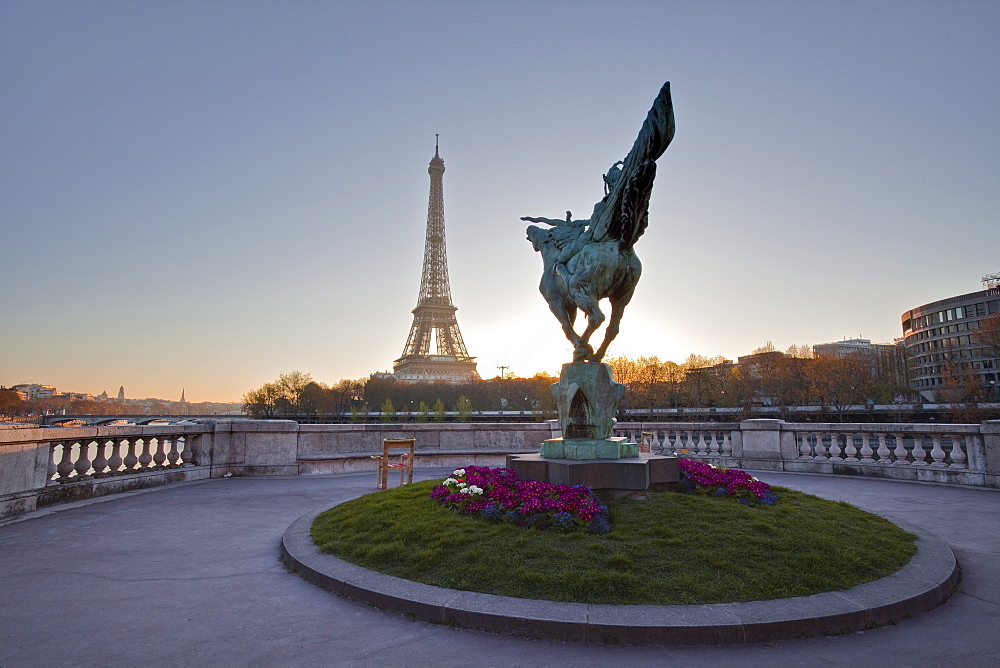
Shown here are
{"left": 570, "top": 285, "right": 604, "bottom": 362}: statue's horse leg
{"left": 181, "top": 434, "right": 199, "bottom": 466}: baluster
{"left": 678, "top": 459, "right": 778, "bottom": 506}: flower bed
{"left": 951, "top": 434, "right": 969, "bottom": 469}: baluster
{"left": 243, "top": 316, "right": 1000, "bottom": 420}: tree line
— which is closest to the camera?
{"left": 678, "top": 459, "right": 778, "bottom": 506}: flower bed

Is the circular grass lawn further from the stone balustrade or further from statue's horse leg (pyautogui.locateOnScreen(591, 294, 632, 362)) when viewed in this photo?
the stone balustrade

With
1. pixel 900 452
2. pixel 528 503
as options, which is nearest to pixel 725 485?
pixel 528 503

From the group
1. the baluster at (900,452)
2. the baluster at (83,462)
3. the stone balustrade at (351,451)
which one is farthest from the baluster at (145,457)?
the baluster at (900,452)

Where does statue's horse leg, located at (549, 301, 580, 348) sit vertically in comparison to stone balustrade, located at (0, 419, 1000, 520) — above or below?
above

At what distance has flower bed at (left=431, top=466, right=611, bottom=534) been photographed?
6.44 metres

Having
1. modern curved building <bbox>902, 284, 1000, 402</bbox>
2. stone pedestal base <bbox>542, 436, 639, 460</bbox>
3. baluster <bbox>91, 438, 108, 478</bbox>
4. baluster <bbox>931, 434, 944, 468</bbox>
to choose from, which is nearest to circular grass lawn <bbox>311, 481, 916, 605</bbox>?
stone pedestal base <bbox>542, 436, 639, 460</bbox>

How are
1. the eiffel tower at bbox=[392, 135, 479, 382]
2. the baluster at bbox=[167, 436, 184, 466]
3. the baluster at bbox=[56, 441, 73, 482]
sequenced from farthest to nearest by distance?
the eiffel tower at bbox=[392, 135, 479, 382], the baluster at bbox=[167, 436, 184, 466], the baluster at bbox=[56, 441, 73, 482]

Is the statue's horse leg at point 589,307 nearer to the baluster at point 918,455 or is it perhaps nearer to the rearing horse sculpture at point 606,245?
the rearing horse sculpture at point 606,245

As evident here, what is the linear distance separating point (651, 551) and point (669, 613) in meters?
1.19

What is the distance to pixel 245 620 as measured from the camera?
488 cm

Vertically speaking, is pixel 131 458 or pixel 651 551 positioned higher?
pixel 131 458

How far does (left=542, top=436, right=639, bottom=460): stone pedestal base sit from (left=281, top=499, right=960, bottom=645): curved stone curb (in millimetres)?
3521

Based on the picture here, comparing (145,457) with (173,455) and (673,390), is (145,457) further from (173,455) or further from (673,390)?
(673,390)

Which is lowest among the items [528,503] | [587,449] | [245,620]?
[245,620]
